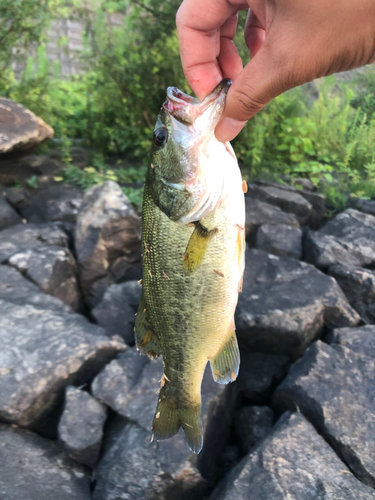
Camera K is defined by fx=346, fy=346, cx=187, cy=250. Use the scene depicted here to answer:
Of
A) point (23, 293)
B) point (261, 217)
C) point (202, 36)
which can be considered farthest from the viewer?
point (261, 217)

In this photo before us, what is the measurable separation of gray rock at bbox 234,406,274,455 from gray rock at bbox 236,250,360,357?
21.8 inches

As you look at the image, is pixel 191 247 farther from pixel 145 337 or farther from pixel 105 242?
pixel 105 242

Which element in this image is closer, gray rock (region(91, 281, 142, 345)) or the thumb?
the thumb

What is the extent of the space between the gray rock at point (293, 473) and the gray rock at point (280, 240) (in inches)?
91.3

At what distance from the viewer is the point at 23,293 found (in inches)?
133

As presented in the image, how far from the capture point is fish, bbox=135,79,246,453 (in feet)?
5.36

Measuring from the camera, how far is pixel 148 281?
6.04 feet

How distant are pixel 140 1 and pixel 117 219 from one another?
3.84 metres

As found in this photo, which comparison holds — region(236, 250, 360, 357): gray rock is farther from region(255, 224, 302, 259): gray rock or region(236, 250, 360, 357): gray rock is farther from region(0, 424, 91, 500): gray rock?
region(0, 424, 91, 500): gray rock

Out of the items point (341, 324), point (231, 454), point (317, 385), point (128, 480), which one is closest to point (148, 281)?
point (128, 480)

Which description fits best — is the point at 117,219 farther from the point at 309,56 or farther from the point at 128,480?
the point at 309,56

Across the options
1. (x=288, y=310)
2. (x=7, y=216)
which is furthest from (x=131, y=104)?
(x=288, y=310)

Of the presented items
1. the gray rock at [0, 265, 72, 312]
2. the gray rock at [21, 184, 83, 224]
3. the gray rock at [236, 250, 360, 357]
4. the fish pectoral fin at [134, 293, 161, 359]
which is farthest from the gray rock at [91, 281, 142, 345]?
the gray rock at [21, 184, 83, 224]

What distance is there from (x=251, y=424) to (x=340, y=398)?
77 cm
